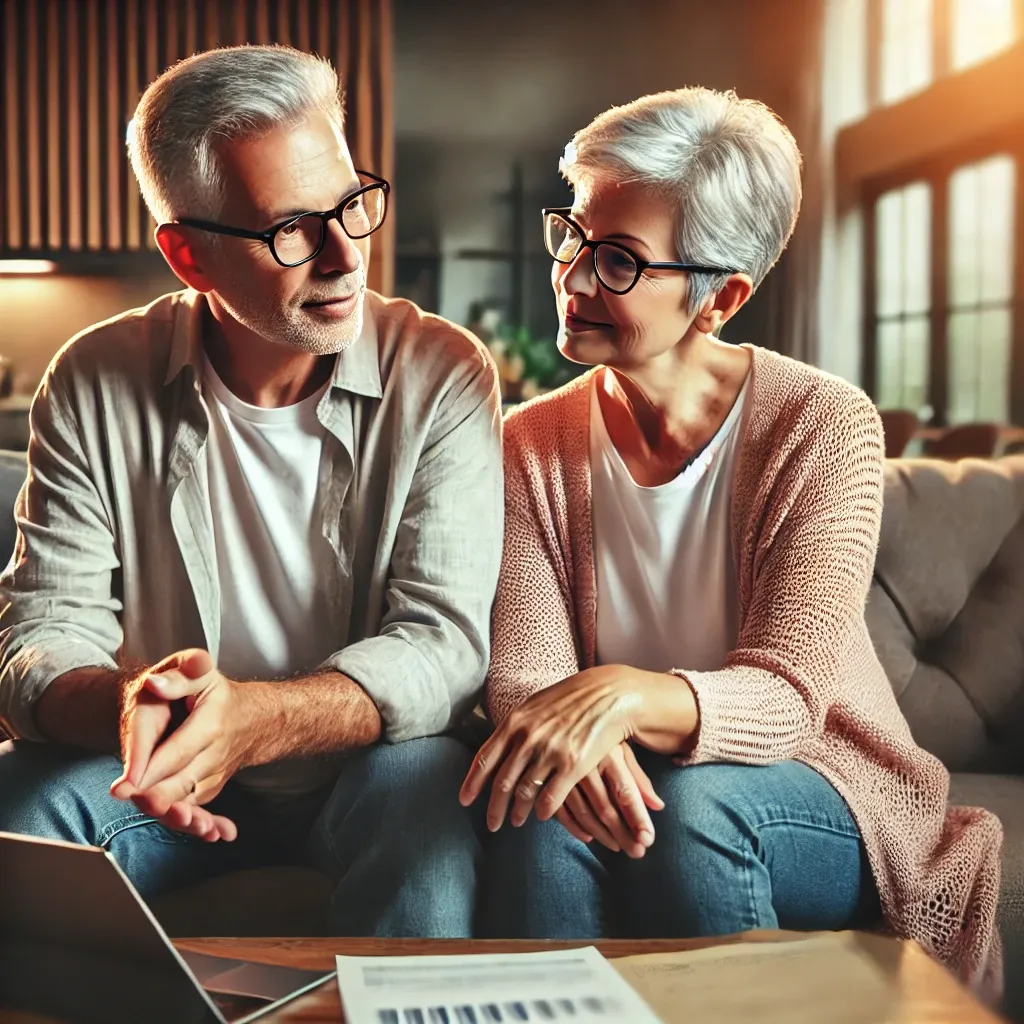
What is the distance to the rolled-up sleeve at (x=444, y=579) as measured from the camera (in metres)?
1.11

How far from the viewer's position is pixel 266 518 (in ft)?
4.06

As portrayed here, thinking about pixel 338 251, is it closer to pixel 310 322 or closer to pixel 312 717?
pixel 310 322

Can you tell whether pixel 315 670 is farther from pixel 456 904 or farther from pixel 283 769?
pixel 456 904

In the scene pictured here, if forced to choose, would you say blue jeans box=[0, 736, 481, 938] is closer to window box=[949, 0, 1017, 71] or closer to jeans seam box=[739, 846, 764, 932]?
jeans seam box=[739, 846, 764, 932]

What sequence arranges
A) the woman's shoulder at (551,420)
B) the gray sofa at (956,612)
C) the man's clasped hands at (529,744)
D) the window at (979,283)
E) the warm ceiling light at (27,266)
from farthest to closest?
the window at (979,283)
the warm ceiling light at (27,266)
the gray sofa at (956,612)
the woman's shoulder at (551,420)
the man's clasped hands at (529,744)

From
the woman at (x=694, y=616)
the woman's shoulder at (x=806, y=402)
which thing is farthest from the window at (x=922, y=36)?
the woman's shoulder at (x=806, y=402)

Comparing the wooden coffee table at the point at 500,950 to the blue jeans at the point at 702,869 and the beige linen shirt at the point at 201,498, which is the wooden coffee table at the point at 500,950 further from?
the beige linen shirt at the point at 201,498

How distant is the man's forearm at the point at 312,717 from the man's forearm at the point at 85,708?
0.13 metres

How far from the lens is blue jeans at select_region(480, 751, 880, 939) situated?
41.0 inches

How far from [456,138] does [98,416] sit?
0.59 metres

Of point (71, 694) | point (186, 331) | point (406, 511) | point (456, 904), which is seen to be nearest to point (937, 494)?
point (406, 511)

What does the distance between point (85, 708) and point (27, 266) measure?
704 millimetres

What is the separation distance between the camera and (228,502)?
1.24 m

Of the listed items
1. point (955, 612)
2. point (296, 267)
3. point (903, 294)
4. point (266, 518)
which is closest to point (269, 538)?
point (266, 518)
